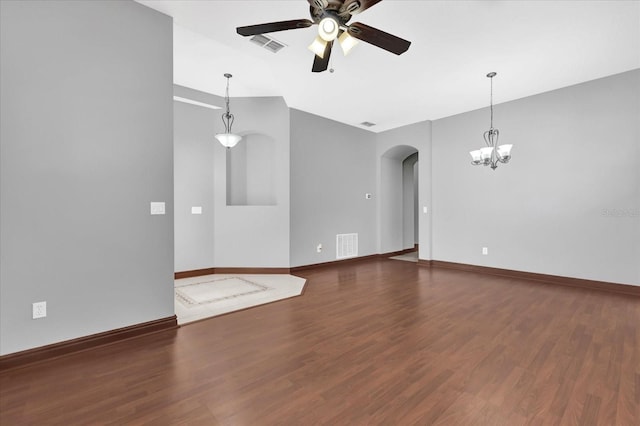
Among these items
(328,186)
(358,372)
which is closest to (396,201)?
(328,186)

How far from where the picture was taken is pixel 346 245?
649 centimetres

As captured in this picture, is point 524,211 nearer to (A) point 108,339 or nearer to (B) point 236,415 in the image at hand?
(B) point 236,415

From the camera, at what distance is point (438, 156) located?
616 cm

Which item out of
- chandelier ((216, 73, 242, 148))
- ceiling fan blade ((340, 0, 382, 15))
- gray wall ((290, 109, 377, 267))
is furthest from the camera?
gray wall ((290, 109, 377, 267))

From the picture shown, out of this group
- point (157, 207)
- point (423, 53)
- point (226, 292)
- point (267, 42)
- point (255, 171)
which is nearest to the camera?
point (157, 207)

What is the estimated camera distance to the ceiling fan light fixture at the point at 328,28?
2.14 metres

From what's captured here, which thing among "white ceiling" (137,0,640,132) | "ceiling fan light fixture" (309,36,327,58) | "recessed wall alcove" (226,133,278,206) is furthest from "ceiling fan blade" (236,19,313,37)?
"recessed wall alcove" (226,133,278,206)

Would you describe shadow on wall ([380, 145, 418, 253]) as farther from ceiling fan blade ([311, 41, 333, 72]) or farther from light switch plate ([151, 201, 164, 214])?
light switch plate ([151, 201, 164, 214])

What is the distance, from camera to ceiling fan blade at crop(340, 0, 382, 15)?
2.04 meters

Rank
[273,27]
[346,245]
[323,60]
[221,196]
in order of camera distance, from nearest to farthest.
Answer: [273,27] → [323,60] → [221,196] → [346,245]

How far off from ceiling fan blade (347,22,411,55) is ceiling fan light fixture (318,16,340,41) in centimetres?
17

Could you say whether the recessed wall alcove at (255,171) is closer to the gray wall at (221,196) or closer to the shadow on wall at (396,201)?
the gray wall at (221,196)

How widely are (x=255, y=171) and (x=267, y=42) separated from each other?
2935 mm

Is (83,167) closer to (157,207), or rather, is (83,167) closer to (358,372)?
(157,207)
